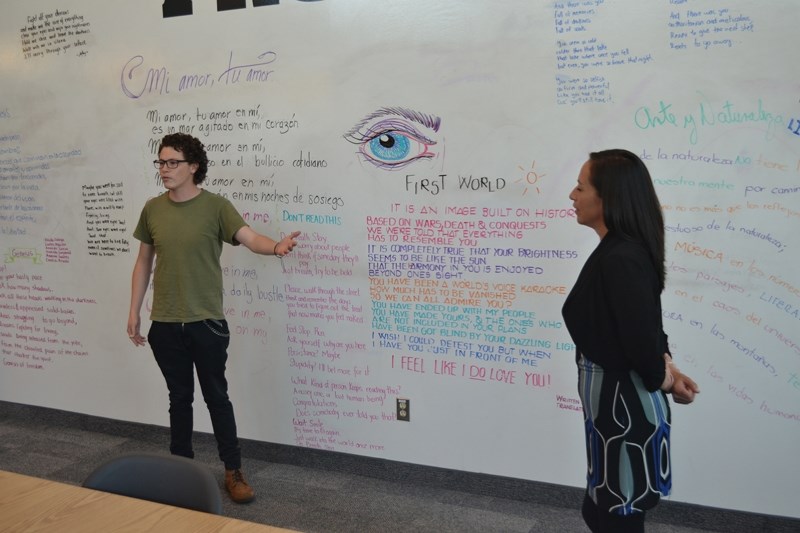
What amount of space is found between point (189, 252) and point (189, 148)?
0.43 metres

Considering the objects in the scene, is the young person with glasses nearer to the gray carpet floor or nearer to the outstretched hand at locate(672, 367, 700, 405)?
the gray carpet floor

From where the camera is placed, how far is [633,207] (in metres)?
1.79

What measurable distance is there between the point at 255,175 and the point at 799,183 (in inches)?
87.9

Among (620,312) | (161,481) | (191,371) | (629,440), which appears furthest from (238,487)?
(620,312)

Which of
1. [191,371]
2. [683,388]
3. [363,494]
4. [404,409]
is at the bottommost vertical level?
[363,494]

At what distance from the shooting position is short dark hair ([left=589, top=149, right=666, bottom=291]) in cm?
179

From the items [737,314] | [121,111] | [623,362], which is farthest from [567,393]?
[121,111]

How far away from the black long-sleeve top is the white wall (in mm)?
905

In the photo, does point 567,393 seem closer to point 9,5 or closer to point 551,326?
point 551,326

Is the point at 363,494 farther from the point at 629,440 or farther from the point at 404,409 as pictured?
the point at 629,440

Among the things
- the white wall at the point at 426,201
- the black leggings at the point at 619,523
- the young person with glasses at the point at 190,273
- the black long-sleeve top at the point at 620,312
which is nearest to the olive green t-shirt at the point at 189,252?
the young person with glasses at the point at 190,273

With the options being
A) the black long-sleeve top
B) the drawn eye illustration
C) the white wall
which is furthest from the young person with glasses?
the black long-sleeve top

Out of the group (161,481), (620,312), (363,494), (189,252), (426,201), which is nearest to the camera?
(161,481)

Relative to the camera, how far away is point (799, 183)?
239cm
